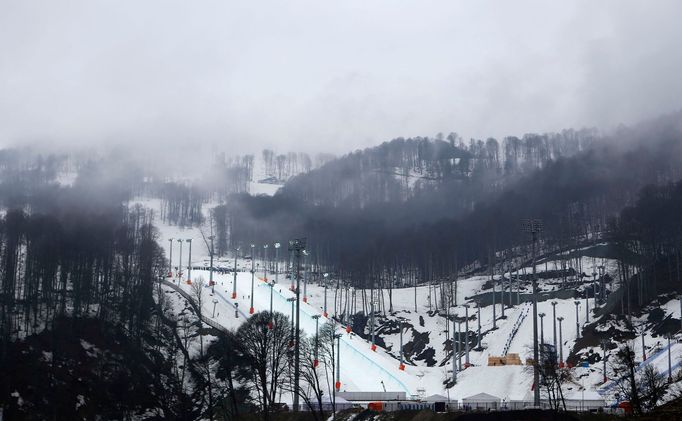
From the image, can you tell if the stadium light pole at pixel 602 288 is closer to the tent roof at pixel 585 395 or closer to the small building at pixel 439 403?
the tent roof at pixel 585 395

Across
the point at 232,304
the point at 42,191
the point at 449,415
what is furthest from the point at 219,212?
the point at 449,415

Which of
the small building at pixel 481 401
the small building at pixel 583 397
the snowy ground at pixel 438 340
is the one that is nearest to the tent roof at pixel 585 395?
the small building at pixel 583 397

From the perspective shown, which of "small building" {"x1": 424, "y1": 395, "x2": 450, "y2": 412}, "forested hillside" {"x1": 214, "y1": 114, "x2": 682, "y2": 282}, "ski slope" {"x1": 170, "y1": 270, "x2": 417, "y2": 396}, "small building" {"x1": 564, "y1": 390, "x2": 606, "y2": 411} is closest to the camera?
"small building" {"x1": 424, "y1": 395, "x2": 450, "y2": 412}

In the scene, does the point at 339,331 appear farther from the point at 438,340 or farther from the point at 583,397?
the point at 583,397

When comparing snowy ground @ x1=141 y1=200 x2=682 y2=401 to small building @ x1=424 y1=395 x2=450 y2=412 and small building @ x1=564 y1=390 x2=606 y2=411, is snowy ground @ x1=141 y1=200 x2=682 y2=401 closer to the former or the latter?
small building @ x1=564 y1=390 x2=606 y2=411

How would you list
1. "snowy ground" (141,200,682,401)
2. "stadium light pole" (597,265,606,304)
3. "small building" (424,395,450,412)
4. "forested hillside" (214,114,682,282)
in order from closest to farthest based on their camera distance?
1. "small building" (424,395,450,412)
2. "snowy ground" (141,200,682,401)
3. "stadium light pole" (597,265,606,304)
4. "forested hillside" (214,114,682,282)

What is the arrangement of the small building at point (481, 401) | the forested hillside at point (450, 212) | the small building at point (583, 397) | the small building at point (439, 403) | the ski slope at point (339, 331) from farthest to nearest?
the forested hillside at point (450, 212), the ski slope at point (339, 331), the small building at point (583, 397), the small building at point (481, 401), the small building at point (439, 403)

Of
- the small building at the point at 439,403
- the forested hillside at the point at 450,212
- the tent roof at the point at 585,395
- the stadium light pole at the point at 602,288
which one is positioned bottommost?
the tent roof at the point at 585,395

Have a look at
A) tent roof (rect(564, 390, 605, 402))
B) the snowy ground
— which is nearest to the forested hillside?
the snowy ground

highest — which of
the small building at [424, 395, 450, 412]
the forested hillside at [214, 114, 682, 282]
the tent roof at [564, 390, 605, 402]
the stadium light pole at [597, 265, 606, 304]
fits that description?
the forested hillside at [214, 114, 682, 282]

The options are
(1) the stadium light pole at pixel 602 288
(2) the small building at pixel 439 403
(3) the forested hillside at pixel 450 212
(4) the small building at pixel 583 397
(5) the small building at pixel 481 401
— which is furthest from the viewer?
(3) the forested hillside at pixel 450 212

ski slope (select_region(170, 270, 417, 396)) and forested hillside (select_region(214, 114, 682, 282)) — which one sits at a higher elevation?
forested hillside (select_region(214, 114, 682, 282))

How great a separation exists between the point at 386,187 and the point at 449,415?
148013mm

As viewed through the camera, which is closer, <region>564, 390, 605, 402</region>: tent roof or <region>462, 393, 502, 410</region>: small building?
<region>462, 393, 502, 410</region>: small building
